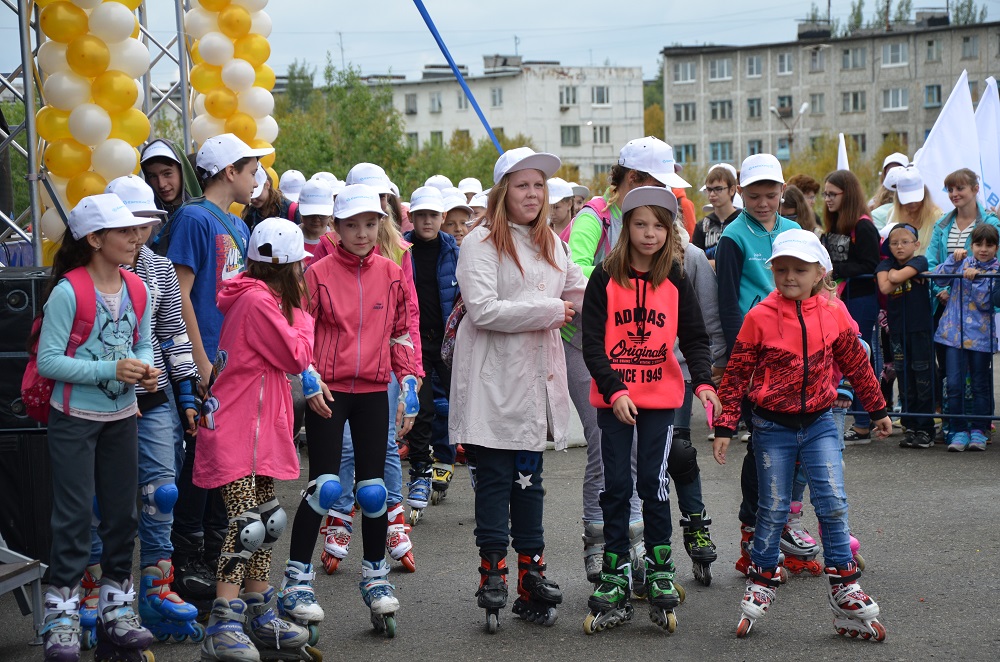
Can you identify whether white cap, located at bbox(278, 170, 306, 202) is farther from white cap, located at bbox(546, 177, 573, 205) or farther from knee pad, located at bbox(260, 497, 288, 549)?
knee pad, located at bbox(260, 497, 288, 549)

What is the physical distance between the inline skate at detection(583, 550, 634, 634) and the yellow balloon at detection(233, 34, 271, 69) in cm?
726

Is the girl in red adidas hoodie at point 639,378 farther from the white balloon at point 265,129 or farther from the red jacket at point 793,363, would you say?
the white balloon at point 265,129

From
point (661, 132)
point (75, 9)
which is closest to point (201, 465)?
point (75, 9)

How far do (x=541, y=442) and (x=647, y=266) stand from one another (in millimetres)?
972

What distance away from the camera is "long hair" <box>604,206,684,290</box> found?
5406 mm

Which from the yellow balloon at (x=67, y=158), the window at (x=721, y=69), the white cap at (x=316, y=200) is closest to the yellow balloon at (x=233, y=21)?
the yellow balloon at (x=67, y=158)

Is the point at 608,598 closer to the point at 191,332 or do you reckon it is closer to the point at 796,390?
the point at 796,390

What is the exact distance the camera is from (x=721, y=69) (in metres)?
95.4

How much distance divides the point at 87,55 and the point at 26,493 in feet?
11.9

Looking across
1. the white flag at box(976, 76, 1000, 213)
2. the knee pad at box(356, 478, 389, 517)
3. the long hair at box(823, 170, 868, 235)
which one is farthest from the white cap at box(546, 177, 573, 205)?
the knee pad at box(356, 478, 389, 517)

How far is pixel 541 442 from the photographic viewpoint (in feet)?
17.8

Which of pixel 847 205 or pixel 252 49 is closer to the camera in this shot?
pixel 847 205

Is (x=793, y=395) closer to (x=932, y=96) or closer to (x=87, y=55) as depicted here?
(x=87, y=55)

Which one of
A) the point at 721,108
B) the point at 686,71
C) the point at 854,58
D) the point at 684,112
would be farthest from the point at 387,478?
the point at 684,112
